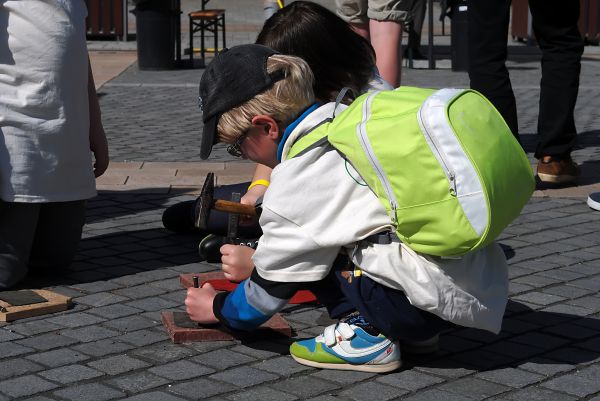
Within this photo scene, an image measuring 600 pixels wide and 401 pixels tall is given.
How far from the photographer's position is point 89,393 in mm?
3215

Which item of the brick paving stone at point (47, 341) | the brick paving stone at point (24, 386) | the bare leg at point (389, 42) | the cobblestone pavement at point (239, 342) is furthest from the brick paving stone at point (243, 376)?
the bare leg at point (389, 42)

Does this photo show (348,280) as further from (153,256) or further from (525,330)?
(153,256)

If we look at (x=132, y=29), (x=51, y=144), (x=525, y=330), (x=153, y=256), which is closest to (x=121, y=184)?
(x=153, y=256)

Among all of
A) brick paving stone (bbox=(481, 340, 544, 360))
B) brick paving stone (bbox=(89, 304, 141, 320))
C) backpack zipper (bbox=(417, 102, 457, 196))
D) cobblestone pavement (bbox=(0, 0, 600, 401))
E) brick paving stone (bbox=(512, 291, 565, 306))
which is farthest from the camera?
brick paving stone (bbox=(512, 291, 565, 306))

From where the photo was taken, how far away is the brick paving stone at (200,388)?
323 cm

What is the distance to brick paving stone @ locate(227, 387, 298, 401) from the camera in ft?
10.5

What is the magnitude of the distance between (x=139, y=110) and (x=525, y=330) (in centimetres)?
616

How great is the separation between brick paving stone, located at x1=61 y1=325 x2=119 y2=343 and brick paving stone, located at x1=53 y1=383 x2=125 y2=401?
454mm

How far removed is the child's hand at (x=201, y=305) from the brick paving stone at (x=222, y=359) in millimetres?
113

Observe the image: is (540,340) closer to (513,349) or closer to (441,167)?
(513,349)

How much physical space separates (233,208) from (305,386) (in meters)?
0.63

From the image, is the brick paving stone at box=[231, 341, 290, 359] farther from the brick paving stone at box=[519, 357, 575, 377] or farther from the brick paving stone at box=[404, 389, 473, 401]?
the brick paving stone at box=[519, 357, 575, 377]

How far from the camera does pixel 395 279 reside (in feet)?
10.7

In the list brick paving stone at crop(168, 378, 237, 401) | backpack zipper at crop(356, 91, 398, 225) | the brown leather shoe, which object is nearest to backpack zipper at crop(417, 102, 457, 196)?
backpack zipper at crop(356, 91, 398, 225)
